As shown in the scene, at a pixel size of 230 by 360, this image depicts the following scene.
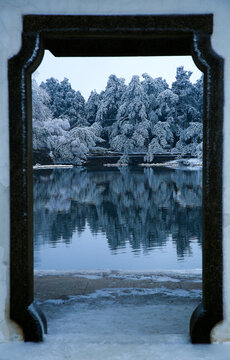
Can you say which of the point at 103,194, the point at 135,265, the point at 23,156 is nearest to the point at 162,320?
the point at 23,156

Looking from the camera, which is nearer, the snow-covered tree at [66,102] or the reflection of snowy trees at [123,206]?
the reflection of snowy trees at [123,206]

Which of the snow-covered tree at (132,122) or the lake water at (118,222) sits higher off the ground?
the snow-covered tree at (132,122)

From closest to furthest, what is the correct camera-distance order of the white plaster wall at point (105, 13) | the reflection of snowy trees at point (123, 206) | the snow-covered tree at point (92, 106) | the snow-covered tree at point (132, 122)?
the white plaster wall at point (105, 13) < the reflection of snowy trees at point (123, 206) < the snow-covered tree at point (132, 122) < the snow-covered tree at point (92, 106)

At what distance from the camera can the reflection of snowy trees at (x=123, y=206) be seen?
12.0m

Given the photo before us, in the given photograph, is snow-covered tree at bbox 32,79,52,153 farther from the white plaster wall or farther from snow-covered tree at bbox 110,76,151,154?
the white plaster wall

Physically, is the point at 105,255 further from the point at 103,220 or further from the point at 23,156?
the point at 23,156

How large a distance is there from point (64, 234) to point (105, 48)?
8.88 m

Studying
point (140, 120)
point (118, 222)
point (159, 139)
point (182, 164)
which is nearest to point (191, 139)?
point (182, 164)

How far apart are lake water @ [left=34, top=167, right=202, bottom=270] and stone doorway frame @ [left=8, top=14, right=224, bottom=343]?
512 centimetres

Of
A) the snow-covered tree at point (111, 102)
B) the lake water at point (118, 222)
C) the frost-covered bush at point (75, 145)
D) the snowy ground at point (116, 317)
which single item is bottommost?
the lake water at point (118, 222)

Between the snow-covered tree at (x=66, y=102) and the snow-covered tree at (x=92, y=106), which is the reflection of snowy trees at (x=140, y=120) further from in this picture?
the snow-covered tree at (x=66, y=102)

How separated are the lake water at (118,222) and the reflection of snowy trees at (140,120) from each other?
3.76 meters

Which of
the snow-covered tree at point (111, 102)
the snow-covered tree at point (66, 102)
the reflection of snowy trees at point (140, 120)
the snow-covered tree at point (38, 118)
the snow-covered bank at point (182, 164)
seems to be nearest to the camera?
the snow-covered tree at point (38, 118)

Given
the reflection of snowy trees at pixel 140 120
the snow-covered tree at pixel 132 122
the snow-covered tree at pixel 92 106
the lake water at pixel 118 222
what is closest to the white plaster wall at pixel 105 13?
the lake water at pixel 118 222
